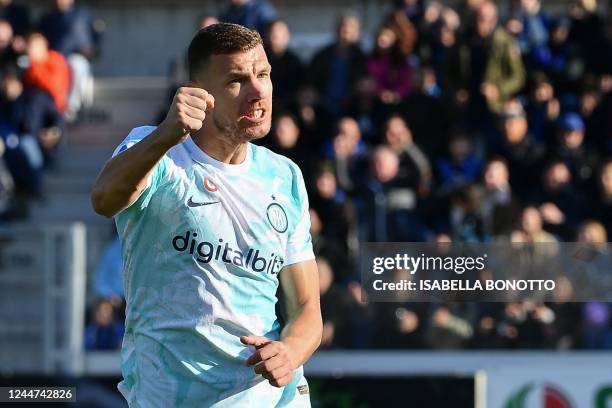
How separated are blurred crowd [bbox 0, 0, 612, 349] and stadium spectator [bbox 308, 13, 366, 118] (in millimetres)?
13

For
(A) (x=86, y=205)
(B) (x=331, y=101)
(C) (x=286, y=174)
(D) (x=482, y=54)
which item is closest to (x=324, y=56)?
(B) (x=331, y=101)

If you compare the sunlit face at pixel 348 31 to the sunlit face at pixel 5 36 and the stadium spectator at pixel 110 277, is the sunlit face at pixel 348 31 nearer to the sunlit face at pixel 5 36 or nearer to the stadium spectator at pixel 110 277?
the stadium spectator at pixel 110 277

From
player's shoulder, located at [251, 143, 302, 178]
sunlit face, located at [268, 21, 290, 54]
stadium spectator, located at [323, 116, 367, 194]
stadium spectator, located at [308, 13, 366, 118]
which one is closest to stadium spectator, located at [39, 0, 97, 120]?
sunlit face, located at [268, 21, 290, 54]

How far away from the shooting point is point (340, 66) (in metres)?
12.0

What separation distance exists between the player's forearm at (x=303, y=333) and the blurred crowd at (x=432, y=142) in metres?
4.62

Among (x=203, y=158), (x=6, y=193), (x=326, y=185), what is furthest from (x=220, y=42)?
(x=6, y=193)

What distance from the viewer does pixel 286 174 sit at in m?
4.68

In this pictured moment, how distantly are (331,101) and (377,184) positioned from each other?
1.57 metres

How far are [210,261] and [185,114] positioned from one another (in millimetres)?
607

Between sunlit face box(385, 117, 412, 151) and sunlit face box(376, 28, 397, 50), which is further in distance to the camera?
sunlit face box(376, 28, 397, 50)

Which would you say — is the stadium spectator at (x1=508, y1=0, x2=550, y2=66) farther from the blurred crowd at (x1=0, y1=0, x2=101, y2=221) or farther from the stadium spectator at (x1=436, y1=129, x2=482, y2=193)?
the blurred crowd at (x1=0, y1=0, x2=101, y2=221)

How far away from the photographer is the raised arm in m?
3.96


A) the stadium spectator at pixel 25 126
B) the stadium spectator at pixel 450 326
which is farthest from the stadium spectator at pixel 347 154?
the stadium spectator at pixel 25 126

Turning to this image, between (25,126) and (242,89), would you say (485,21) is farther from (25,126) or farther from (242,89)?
(242,89)
